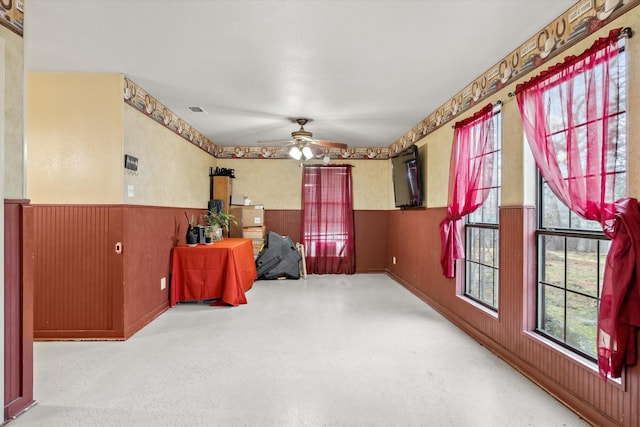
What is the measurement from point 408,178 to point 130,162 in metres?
3.91

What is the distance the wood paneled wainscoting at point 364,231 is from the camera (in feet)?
23.7

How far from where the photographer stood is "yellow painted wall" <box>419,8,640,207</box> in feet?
6.17

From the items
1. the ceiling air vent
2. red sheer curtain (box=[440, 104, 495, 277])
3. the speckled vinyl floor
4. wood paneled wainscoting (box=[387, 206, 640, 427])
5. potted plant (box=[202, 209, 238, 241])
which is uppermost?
the ceiling air vent

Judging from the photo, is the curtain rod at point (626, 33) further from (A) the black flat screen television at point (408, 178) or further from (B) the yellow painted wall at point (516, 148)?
(A) the black flat screen television at point (408, 178)

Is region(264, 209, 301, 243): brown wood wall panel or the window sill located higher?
region(264, 209, 301, 243): brown wood wall panel

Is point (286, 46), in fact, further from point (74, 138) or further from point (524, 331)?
point (524, 331)

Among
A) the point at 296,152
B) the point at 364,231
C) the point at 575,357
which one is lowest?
the point at 575,357

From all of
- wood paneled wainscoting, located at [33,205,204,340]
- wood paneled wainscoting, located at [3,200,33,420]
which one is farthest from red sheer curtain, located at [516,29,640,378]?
wood paneled wainscoting, located at [33,205,204,340]

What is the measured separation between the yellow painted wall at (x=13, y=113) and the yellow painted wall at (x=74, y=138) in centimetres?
125

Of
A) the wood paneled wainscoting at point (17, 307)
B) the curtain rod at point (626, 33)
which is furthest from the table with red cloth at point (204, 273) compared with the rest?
the curtain rod at point (626, 33)

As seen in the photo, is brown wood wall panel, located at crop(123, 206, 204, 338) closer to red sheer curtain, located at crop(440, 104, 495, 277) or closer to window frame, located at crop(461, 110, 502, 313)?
red sheer curtain, located at crop(440, 104, 495, 277)

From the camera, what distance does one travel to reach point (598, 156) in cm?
205

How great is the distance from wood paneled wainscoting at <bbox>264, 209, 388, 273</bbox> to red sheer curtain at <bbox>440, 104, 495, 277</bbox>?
119 inches

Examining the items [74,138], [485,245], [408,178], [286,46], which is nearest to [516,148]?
[485,245]
